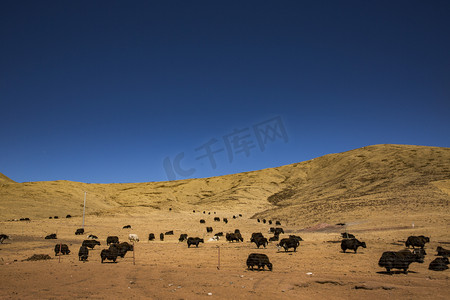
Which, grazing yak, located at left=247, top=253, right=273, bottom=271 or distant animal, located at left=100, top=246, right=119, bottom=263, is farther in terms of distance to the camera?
distant animal, located at left=100, top=246, right=119, bottom=263

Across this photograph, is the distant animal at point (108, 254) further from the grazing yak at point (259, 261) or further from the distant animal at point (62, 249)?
the grazing yak at point (259, 261)

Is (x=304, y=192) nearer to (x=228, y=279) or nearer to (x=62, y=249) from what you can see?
(x=62, y=249)

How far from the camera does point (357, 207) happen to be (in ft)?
144

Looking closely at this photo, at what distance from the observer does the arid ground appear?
10.6m

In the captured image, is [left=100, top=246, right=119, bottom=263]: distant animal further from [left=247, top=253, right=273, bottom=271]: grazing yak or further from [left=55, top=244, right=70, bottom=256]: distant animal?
[left=247, top=253, right=273, bottom=271]: grazing yak

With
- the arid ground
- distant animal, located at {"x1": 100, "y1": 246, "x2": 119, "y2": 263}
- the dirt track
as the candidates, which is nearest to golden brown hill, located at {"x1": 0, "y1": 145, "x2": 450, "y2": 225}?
the arid ground

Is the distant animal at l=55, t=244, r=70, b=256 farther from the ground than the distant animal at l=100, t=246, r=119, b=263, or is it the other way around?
the distant animal at l=55, t=244, r=70, b=256

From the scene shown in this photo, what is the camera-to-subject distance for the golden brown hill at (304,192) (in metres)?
44.7

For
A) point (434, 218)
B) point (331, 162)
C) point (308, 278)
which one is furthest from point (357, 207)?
point (331, 162)

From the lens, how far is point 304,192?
7750cm

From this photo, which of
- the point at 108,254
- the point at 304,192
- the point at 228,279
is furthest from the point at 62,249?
the point at 304,192

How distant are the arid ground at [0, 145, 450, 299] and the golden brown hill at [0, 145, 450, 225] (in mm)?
387

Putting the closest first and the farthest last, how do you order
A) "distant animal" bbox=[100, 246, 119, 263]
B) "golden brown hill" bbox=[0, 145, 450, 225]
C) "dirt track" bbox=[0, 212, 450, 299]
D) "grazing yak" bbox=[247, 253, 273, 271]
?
"dirt track" bbox=[0, 212, 450, 299] < "grazing yak" bbox=[247, 253, 273, 271] < "distant animal" bbox=[100, 246, 119, 263] < "golden brown hill" bbox=[0, 145, 450, 225]

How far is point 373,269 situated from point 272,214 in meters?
43.2
